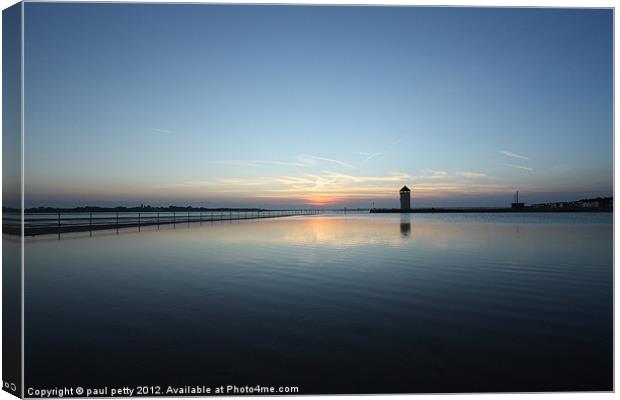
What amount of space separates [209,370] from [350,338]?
1.50 m

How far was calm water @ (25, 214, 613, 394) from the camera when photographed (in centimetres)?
351

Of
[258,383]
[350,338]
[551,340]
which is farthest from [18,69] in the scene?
[551,340]

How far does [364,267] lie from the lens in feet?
29.2

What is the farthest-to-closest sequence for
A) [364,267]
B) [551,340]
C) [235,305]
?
[364,267]
[235,305]
[551,340]

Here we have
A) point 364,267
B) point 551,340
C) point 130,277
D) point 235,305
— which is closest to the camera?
point 551,340

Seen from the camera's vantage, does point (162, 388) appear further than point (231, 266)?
No

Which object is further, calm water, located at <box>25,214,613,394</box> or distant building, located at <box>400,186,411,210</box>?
distant building, located at <box>400,186,411,210</box>

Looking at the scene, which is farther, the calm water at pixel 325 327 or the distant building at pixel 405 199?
the distant building at pixel 405 199

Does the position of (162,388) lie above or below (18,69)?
below

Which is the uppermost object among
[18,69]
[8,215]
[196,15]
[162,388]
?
[196,15]

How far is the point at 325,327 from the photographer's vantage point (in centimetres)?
455

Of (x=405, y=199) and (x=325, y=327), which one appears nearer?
(x=325, y=327)

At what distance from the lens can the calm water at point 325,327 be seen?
11.5 ft

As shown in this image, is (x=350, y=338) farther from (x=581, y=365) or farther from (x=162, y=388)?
(x=581, y=365)
